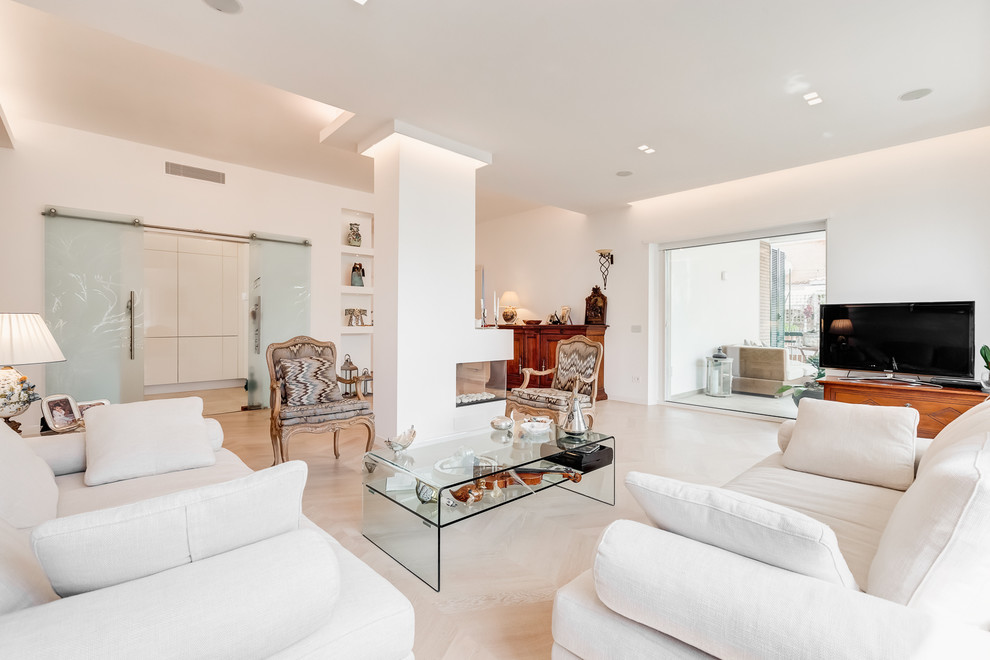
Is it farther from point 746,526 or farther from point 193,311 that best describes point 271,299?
point 746,526

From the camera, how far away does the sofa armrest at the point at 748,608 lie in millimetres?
787

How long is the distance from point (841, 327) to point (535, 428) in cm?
359

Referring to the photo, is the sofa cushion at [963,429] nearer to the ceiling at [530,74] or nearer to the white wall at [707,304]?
the ceiling at [530,74]

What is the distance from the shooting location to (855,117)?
3.72 meters

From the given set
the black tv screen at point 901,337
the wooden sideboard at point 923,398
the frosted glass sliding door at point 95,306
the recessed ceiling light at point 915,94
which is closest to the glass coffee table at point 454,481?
the wooden sideboard at point 923,398

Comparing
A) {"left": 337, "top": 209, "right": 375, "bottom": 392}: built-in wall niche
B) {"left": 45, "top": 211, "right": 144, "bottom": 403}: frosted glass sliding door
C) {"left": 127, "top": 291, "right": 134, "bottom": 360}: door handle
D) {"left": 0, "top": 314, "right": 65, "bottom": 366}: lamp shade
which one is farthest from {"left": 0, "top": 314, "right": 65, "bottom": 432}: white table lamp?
{"left": 337, "top": 209, "right": 375, "bottom": 392}: built-in wall niche

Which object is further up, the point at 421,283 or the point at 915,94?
the point at 915,94

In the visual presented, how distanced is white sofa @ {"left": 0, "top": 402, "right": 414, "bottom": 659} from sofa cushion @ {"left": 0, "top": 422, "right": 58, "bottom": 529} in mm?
576

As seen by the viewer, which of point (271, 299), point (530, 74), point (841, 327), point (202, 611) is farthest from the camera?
point (271, 299)

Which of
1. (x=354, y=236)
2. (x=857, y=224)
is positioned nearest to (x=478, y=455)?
(x=857, y=224)

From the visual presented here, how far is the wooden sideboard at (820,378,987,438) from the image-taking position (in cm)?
375

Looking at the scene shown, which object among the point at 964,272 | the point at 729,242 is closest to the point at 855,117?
the point at 964,272

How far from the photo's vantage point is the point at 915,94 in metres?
3.37

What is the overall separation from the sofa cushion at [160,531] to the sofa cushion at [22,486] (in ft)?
2.91
